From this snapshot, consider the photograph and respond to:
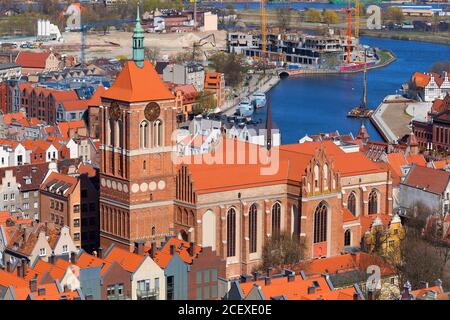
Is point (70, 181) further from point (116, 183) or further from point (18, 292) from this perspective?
point (18, 292)

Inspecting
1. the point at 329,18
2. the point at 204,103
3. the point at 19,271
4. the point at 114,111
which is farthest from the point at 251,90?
the point at 329,18

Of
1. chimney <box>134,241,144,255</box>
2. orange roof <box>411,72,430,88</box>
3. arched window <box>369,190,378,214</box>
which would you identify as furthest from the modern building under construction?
chimney <box>134,241,144,255</box>

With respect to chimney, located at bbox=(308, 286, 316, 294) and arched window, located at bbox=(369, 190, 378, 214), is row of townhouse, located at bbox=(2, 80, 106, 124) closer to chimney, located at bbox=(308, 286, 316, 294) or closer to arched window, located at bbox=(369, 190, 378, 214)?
arched window, located at bbox=(369, 190, 378, 214)

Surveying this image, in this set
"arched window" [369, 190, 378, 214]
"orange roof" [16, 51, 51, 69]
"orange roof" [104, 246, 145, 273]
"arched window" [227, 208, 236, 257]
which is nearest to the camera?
"orange roof" [104, 246, 145, 273]

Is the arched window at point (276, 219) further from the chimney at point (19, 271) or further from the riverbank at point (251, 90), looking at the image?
the riverbank at point (251, 90)

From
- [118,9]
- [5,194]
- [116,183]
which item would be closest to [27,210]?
[5,194]
